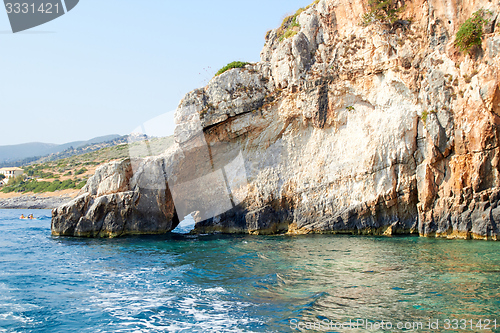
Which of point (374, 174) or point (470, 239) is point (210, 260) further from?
point (470, 239)

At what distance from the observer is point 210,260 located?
14.8 metres

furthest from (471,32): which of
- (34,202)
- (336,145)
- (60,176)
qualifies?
(60,176)

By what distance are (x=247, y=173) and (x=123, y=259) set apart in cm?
1018

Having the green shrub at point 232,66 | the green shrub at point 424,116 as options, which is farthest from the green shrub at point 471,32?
the green shrub at point 232,66

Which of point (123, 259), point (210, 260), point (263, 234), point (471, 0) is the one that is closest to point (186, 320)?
point (210, 260)

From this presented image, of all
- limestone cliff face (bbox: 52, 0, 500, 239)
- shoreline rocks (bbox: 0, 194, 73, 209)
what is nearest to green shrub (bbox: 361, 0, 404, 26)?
limestone cliff face (bbox: 52, 0, 500, 239)

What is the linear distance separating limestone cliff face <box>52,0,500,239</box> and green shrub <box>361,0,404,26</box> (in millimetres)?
527

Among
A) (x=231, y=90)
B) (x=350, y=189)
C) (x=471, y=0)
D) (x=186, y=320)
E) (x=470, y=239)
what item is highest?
(x=471, y=0)

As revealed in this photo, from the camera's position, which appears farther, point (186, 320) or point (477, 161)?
point (477, 161)

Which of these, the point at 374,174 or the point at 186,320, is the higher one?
the point at 374,174

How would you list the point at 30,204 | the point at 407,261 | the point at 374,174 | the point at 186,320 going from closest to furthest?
the point at 186,320, the point at 407,261, the point at 374,174, the point at 30,204

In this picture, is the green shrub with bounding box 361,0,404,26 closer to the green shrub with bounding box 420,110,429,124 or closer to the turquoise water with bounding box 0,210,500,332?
the green shrub with bounding box 420,110,429,124

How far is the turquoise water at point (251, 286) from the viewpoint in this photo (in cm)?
834

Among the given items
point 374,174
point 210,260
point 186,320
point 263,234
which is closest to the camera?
point 186,320
